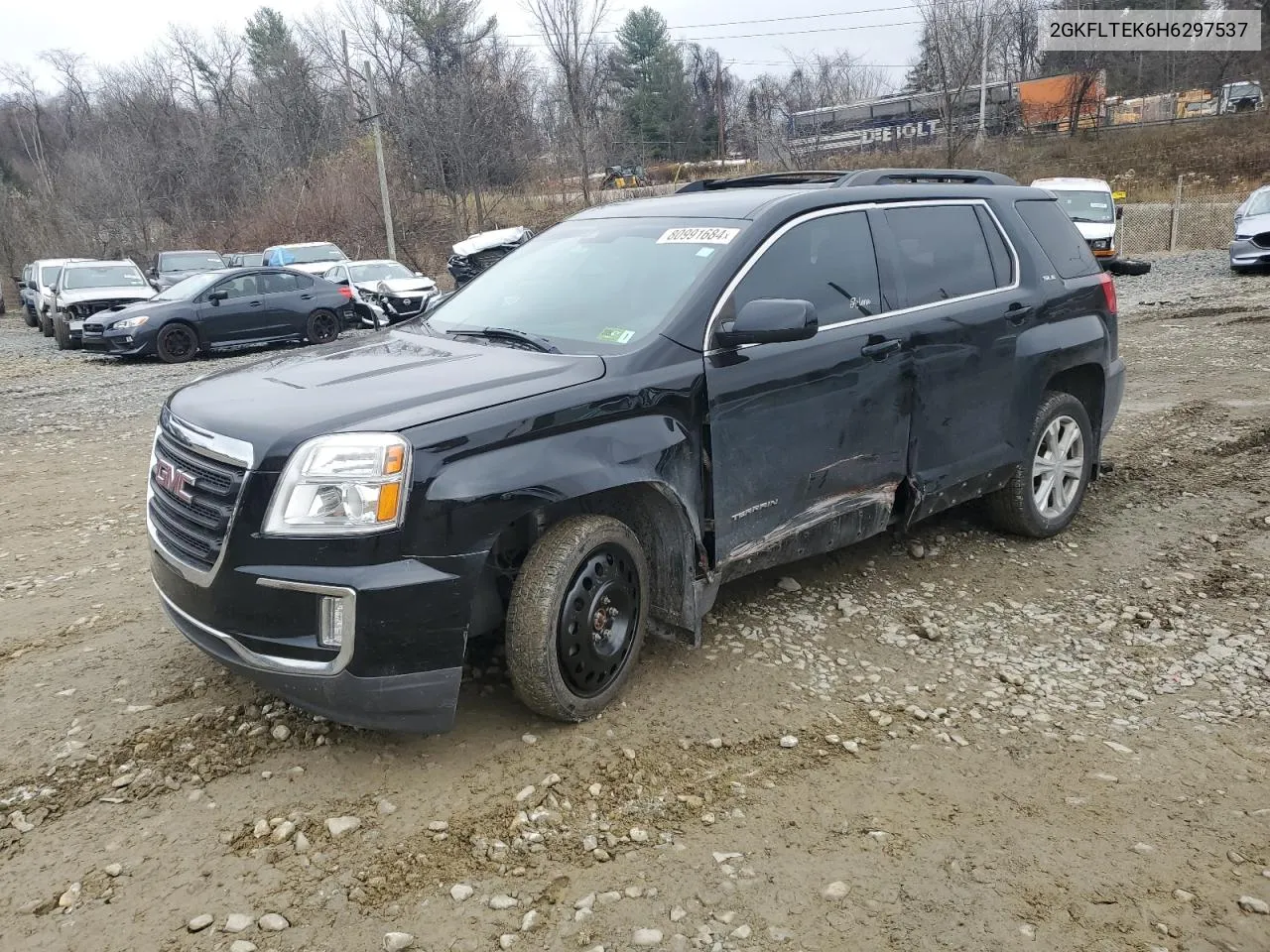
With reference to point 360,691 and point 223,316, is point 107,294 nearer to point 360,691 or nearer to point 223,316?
point 223,316

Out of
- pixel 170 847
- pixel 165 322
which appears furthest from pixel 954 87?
pixel 170 847

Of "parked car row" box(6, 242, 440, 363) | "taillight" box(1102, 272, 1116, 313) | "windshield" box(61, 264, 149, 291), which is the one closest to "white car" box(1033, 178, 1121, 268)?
"parked car row" box(6, 242, 440, 363)

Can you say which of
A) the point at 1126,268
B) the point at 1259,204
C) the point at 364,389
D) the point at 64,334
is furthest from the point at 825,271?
the point at 1259,204

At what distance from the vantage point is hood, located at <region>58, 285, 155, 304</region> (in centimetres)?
1827

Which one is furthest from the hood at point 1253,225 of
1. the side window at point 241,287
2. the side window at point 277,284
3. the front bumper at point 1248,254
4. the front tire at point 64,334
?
the front tire at point 64,334

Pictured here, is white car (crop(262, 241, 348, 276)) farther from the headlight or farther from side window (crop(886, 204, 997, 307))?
the headlight

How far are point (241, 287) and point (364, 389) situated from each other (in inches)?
562

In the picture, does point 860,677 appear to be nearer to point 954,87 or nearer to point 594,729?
point 594,729

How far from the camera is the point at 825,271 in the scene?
409 centimetres

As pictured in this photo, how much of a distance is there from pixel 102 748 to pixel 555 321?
225cm

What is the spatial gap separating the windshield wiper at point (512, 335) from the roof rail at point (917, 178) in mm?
1636

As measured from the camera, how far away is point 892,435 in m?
4.27

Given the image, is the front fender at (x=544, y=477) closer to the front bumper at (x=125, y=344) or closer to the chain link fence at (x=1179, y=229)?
the front bumper at (x=125, y=344)

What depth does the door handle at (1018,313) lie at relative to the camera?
15.7 feet
